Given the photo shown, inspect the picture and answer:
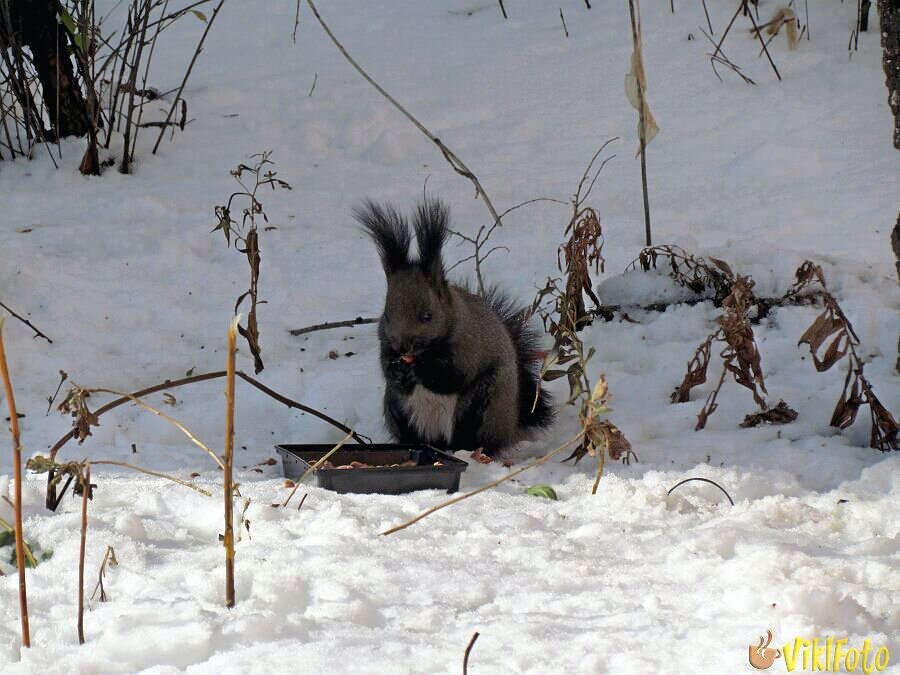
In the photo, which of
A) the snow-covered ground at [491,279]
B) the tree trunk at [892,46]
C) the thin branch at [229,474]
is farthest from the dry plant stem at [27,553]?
the tree trunk at [892,46]

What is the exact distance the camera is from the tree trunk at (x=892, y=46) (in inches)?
128

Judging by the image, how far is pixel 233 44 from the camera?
7668 millimetres

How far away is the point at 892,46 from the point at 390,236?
164 centimetres

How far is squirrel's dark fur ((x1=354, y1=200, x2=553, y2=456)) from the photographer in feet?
11.7

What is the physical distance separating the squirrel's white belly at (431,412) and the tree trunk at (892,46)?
1.62 m

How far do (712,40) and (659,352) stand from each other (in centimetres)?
341

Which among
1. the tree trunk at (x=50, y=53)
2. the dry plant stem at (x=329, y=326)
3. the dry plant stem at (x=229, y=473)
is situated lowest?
the dry plant stem at (x=329, y=326)

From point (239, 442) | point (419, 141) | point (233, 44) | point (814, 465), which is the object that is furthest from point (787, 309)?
point (233, 44)

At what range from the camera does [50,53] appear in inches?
215

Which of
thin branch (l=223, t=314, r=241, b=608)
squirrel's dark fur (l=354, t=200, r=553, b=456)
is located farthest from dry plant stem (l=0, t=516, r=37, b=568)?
squirrel's dark fur (l=354, t=200, r=553, b=456)

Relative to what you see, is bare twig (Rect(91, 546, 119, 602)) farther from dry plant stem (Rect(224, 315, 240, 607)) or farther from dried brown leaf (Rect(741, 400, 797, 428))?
dried brown leaf (Rect(741, 400, 797, 428))

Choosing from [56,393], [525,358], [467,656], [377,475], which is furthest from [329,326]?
[467,656]

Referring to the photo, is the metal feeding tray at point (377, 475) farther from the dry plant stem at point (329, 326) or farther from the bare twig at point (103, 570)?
the dry plant stem at point (329, 326)

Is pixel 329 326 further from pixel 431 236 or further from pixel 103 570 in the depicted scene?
pixel 103 570
